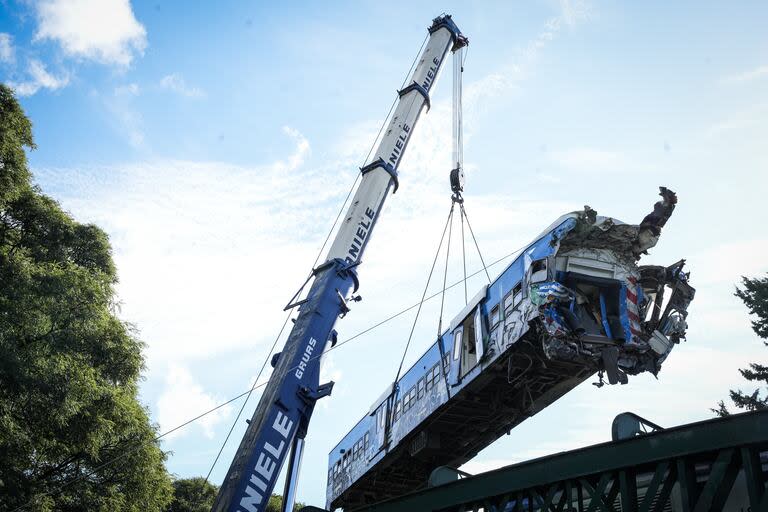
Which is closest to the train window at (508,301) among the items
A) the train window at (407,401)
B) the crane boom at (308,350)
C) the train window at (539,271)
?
the train window at (539,271)

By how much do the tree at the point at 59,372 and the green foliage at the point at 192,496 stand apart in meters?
20.6

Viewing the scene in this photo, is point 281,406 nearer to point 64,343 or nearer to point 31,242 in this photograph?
point 64,343

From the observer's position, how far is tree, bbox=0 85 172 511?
14727mm

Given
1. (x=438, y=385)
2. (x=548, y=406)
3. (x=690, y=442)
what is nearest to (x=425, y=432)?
(x=438, y=385)

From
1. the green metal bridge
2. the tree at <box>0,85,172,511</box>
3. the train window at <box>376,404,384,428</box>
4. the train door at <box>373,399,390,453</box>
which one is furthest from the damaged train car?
the tree at <box>0,85,172,511</box>

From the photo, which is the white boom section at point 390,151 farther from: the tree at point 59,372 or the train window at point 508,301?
the tree at point 59,372

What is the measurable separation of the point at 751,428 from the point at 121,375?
56.8 ft

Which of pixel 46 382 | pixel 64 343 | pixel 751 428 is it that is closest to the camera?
pixel 751 428

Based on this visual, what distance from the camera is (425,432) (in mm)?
13586

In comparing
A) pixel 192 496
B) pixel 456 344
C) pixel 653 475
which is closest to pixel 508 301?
pixel 456 344

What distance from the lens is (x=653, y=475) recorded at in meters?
5.77

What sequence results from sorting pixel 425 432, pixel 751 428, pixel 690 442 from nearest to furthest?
1. pixel 751 428
2. pixel 690 442
3. pixel 425 432

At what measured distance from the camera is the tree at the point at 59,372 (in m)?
14.7

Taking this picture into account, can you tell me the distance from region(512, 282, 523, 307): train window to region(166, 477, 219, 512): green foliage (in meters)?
31.4
